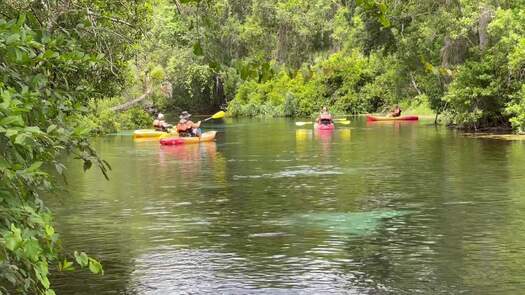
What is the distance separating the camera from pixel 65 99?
5188 mm

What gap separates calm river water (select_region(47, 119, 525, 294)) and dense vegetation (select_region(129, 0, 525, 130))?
2.94 metres

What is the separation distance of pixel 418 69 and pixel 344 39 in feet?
56.3

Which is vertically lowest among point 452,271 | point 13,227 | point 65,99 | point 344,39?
point 452,271

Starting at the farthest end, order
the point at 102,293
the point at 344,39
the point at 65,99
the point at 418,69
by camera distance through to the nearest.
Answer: the point at 344,39, the point at 418,69, the point at 102,293, the point at 65,99

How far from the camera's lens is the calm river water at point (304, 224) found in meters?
10.4

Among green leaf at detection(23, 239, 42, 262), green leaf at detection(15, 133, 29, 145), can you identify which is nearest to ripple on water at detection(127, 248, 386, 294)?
green leaf at detection(23, 239, 42, 262)

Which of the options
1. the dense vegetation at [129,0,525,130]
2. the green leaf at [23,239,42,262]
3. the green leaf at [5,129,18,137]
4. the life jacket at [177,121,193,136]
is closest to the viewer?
the green leaf at [5,129,18,137]

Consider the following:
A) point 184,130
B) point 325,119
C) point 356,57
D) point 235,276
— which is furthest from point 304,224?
point 356,57

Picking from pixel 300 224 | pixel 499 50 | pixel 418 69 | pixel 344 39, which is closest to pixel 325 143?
pixel 499 50

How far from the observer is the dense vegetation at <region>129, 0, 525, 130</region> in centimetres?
3362

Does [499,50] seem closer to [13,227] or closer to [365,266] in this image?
[365,266]

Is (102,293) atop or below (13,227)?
below

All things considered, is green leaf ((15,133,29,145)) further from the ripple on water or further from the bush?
the bush

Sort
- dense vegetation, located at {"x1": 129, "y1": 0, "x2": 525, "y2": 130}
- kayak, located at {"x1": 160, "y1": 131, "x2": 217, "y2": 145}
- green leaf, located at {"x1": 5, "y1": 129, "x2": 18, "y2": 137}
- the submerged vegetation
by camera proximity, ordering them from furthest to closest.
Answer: kayak, located at {"x1": 160, "y1": 131, "x2": 217, "y2": 145}, dense vegetation, located at {"x1": 129, "y1": 0, "x2": 525, "y2": 130}, the submerged vegetation, green leaf, located at {"x1": 5, "y1": 129, "x2": 18, "y2": 137}
